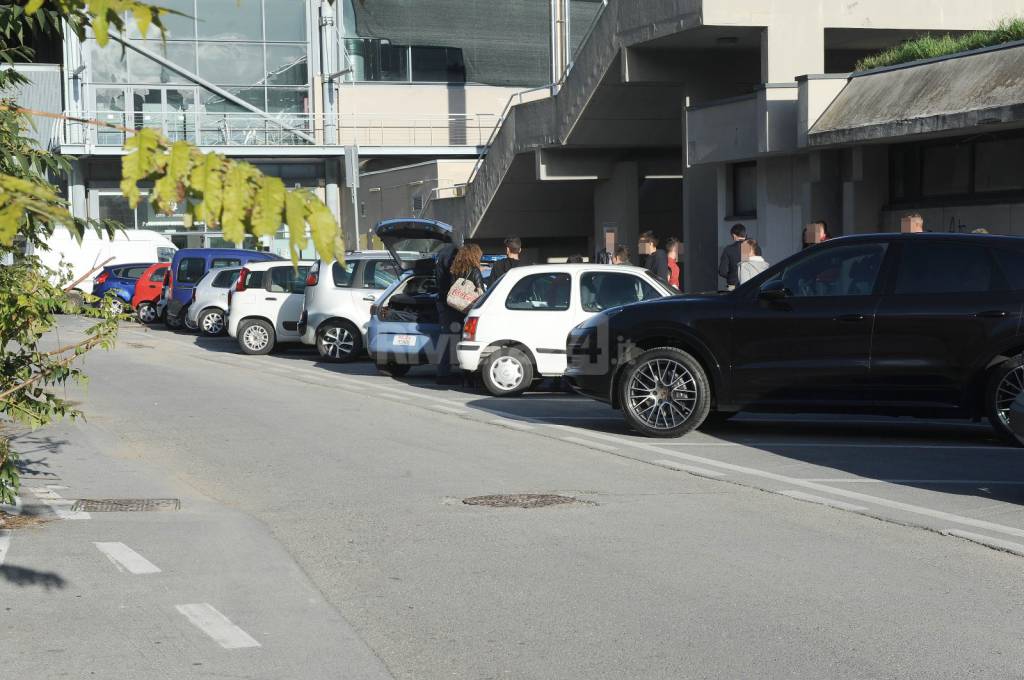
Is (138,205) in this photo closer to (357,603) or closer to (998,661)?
(357,603)

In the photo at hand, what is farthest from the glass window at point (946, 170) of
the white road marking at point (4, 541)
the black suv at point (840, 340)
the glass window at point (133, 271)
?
the glass window at point (133, 271)

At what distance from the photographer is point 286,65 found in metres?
55.2

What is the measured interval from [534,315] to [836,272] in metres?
5.06

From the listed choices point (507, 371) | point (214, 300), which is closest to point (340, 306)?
point (507, 371)

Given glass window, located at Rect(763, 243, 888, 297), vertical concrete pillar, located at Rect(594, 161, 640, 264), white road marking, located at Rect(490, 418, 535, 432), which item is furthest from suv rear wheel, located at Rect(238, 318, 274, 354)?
glass window, located at Rect(763, 243, 888, 297)

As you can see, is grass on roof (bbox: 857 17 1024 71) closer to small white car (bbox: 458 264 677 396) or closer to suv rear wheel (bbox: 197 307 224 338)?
small white car (bbox: 458 264 677 396)

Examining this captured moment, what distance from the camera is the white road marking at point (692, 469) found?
10.7 m

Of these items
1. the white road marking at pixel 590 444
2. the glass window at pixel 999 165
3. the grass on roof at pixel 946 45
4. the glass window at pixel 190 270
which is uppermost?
the grass on roof at pixel 946 45

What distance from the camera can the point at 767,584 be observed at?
708 cm

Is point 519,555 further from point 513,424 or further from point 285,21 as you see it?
point 285,21

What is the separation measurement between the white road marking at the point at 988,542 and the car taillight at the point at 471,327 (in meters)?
9.09

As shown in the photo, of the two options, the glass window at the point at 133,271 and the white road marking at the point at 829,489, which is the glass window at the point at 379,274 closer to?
the white road marking at the point at 829,489

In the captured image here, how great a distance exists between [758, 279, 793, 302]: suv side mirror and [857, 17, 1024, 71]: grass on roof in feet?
26.6

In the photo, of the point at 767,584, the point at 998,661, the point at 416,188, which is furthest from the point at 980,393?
the point at 416,188
